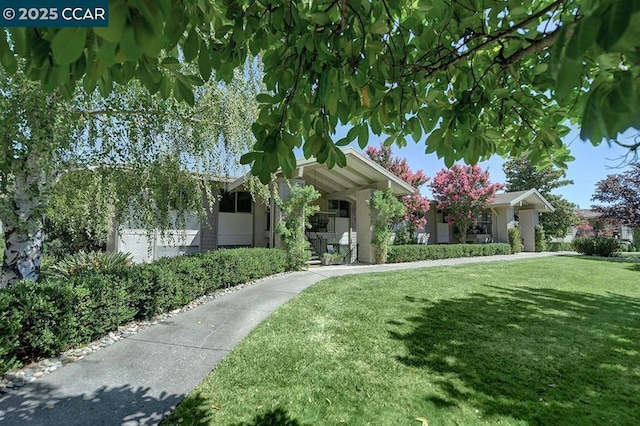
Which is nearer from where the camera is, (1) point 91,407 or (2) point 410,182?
(1) point 91,407

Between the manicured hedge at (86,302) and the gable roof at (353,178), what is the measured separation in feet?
22.2

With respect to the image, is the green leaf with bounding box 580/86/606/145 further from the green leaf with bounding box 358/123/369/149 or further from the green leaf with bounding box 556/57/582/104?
the green leaf with bounding box 358/123/369/149

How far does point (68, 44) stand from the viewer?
2.88 ft

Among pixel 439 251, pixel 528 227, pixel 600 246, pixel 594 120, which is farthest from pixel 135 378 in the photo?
pixel 528 227

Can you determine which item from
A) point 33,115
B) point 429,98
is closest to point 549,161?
point 429,98

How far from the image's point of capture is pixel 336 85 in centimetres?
173

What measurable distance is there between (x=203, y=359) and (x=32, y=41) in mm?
4307

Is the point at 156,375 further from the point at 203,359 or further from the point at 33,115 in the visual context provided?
the point at 33,115

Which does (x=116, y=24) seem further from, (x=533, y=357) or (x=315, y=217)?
(x=315, y=217)


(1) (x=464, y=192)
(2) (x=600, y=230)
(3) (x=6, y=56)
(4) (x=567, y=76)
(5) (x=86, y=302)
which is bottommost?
(5) (x=86, y=302)

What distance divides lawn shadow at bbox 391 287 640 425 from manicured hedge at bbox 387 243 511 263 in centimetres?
856

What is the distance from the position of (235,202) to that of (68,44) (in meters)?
16.0

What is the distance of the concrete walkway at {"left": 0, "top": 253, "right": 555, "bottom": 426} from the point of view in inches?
125

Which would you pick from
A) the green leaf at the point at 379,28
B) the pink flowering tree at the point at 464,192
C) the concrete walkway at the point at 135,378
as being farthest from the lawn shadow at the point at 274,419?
the pink flowering tree at the point at 464,192
